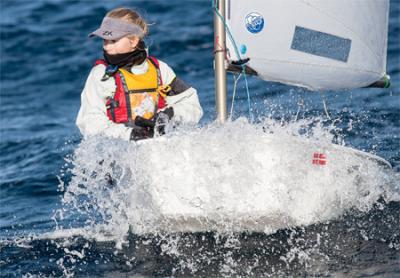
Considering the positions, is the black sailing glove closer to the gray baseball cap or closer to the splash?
the splash

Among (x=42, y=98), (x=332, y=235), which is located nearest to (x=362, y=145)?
(x=332, y=235)

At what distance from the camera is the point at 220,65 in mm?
5082

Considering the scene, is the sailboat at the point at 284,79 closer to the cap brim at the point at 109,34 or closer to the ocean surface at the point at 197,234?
the ocean surface at the point at 197,234

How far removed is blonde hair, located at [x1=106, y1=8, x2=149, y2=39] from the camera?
5.29 m

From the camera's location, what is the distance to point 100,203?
5.35m

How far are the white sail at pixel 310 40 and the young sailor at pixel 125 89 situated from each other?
0.52 m

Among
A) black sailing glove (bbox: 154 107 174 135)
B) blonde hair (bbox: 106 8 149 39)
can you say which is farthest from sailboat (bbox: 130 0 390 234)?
blonde hair (bbox: 106 8 149 39)

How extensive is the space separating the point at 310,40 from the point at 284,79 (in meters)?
0.28

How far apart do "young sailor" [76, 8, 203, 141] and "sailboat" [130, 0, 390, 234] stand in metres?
0.41

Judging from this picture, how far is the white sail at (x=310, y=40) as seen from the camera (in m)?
5.31

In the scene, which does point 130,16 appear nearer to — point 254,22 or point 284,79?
point 254,22

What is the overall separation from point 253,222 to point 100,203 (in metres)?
0.99

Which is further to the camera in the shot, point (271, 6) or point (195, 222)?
point (271, 6)

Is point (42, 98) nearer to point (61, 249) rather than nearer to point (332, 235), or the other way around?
point (61, 249)
